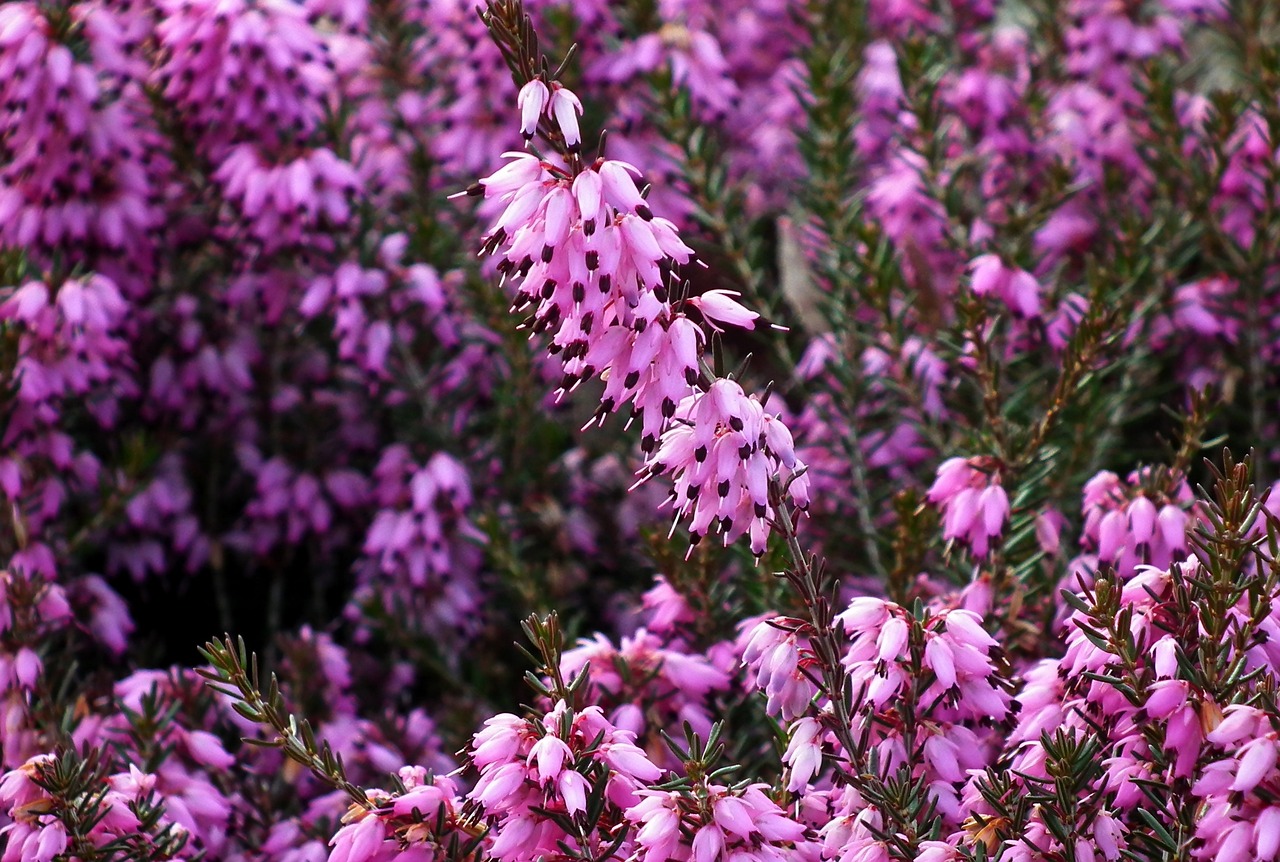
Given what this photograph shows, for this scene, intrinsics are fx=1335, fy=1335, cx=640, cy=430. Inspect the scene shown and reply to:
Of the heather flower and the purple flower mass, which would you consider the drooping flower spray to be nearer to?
the purple flower mass

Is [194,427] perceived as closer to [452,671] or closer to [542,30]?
[452,671]

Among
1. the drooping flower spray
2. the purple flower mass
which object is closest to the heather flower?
the purple flower mass

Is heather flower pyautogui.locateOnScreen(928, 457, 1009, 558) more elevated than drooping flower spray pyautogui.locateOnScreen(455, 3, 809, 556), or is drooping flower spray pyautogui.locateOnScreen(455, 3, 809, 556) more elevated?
drooping flower spray pyautogui.locateOnScreen(455, 3, 809, 556)

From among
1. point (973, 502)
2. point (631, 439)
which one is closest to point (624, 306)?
point (973, 502)

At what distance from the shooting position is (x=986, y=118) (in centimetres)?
428

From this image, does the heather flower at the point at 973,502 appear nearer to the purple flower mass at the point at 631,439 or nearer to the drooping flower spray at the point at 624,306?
the purple flower mass at the point at 631,439

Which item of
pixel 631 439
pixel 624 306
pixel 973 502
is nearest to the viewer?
pixel 624 306

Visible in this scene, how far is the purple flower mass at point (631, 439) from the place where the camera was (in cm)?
185

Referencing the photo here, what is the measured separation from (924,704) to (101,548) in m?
2.81

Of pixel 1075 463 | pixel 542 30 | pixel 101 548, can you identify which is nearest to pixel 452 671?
pixel 101 548

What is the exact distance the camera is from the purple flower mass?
1.85 metres

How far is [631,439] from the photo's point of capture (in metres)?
4.04

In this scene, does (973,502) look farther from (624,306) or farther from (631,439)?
(631,439)

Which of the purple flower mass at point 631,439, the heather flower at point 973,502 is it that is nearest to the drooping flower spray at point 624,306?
the purple flower mass at point 631,439
